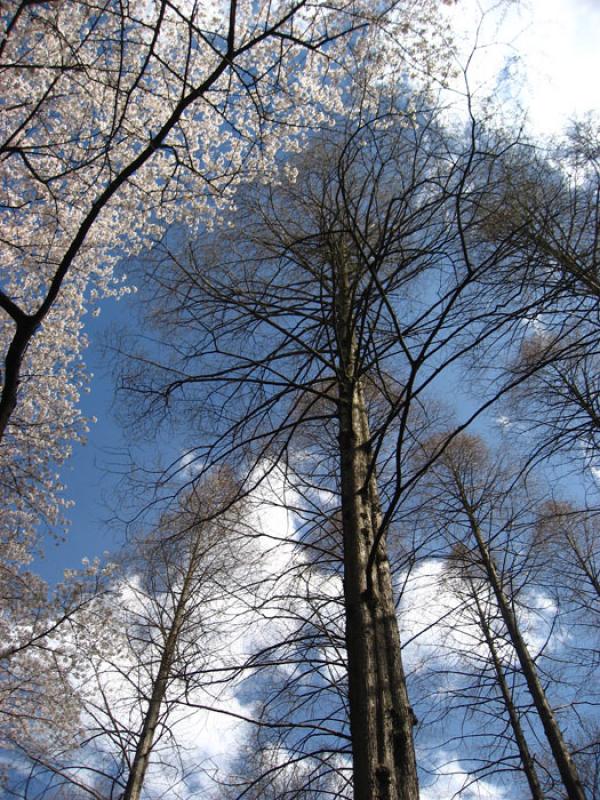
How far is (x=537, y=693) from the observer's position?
5.30m

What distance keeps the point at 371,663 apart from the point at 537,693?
4579mm

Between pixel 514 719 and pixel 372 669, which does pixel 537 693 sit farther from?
pixel 372 669

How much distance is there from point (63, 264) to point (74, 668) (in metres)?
7.98

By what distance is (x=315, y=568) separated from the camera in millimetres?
4293

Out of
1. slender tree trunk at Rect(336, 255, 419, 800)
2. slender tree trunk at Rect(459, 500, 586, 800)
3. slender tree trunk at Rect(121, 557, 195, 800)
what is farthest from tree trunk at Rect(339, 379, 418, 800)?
slender tree trunk at Rect(121, 557, 195, 800)

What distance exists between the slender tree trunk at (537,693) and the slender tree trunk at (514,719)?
0.26 metres

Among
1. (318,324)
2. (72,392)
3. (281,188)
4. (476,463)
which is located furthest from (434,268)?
(72,392)

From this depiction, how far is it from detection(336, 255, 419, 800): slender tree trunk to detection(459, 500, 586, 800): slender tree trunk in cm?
298

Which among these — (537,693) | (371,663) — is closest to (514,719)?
(537,693)

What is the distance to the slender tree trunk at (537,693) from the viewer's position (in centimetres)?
477

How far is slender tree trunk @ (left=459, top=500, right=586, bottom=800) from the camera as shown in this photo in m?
4.77

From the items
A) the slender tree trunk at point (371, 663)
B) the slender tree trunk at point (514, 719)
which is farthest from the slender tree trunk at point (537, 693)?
the slender tree trunk at point (371, 663)

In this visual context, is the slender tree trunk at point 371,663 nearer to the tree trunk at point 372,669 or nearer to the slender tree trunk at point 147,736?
the tree trunk at point 372,669

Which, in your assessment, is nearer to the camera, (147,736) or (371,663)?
(371,663)
